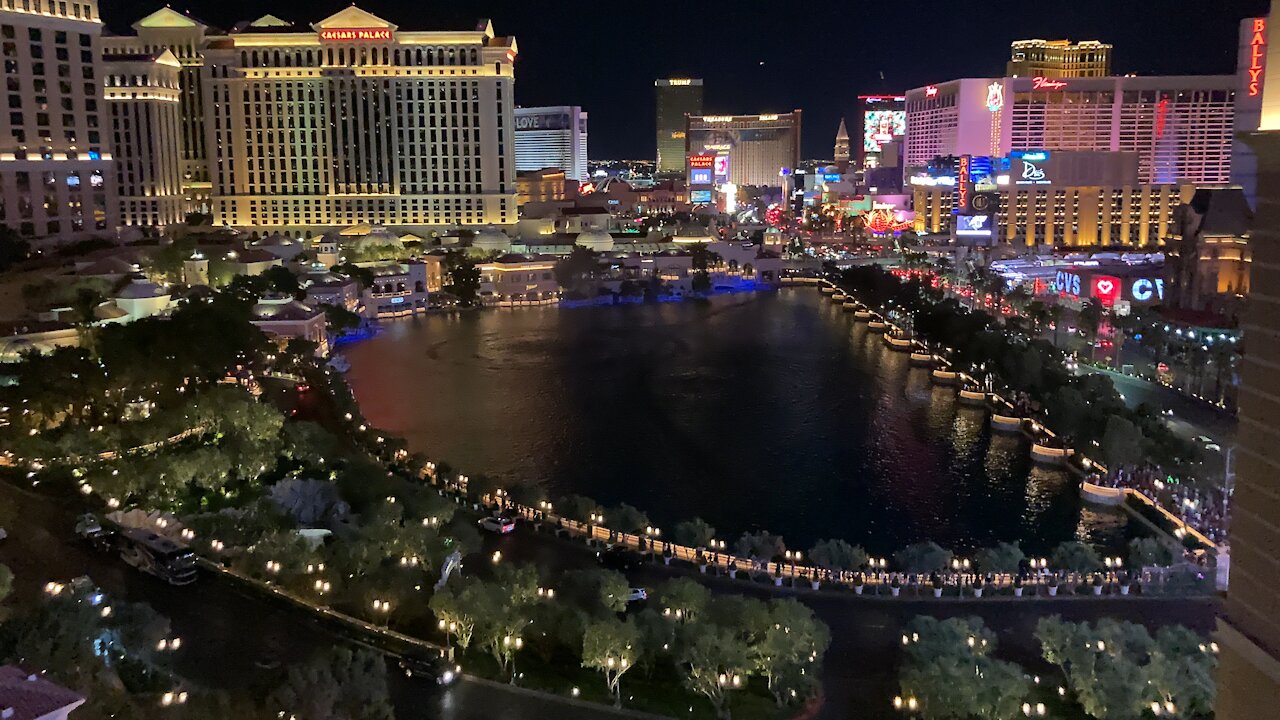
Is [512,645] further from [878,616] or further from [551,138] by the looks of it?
[551,138]

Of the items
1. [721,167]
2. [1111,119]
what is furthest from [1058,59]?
[721,167]

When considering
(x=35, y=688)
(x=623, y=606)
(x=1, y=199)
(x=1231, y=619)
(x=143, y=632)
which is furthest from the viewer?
(x=1, y=199)

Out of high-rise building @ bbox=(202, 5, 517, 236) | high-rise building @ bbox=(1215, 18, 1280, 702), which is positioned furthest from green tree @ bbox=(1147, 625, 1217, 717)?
high-rise building @ bbox=(202, 5, 517, 236)

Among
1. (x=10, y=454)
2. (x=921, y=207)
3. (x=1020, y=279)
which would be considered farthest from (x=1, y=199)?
(x=921, y=207)

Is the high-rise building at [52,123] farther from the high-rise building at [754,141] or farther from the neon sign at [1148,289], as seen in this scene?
the high-rise building at [754,141]

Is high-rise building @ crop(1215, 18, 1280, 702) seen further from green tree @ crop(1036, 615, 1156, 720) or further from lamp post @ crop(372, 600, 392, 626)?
lamp post @ crop(372, 600, 392, 626)

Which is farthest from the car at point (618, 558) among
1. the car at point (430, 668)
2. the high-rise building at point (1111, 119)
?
the high-rise building at point (1111, 119)

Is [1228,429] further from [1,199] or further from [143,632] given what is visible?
[1,199]
